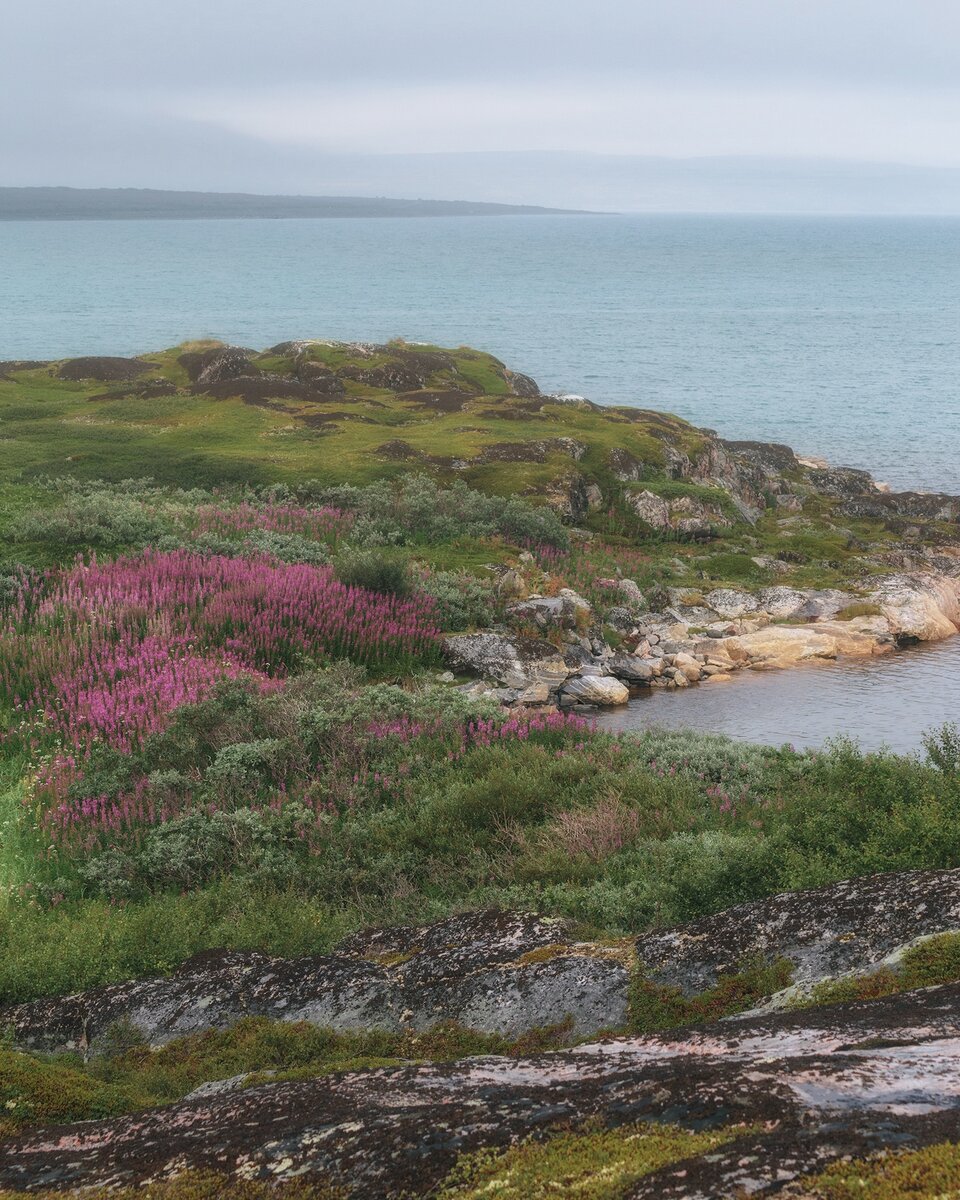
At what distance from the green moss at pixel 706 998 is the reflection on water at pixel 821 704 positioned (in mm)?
14352

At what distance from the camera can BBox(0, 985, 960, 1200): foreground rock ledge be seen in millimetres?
3826

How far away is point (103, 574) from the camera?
23.0 m

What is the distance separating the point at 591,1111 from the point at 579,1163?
0.44 m

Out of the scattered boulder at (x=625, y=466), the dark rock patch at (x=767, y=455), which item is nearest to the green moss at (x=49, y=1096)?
the scattered boulder at (x=625, y=466)

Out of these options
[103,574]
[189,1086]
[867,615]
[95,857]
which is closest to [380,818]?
[95,857]

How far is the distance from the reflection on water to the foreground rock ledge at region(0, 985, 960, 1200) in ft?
54.3

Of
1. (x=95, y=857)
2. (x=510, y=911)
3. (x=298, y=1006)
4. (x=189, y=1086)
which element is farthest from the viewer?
(x=95, y=857)

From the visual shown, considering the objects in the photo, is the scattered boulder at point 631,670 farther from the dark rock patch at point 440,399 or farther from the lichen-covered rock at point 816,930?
the dark rock patch at point 440,399

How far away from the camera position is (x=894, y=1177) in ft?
11.4

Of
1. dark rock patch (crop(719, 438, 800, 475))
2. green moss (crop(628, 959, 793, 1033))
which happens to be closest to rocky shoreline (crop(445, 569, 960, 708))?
green moss (crop(628, 959, 793, 1033))

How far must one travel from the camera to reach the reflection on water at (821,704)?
2352 centimetres

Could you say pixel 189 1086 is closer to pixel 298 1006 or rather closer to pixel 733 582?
pixel 298 1006

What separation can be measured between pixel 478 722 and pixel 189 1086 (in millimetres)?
9897

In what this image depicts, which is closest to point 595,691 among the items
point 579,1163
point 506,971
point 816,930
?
point 506,971
